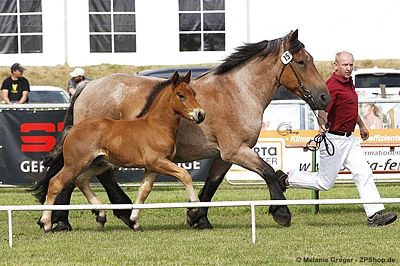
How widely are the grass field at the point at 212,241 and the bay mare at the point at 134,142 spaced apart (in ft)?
2.03

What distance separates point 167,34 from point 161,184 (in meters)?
15.7

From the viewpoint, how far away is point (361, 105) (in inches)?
677

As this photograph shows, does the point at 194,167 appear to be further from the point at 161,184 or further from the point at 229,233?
the point at 229,233

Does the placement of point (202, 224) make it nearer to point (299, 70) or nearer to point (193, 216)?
point (193, 216)

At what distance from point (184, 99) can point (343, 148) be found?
5.99 feet

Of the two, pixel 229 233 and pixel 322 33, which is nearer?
pixel 229 233

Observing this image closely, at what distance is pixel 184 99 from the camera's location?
12719 millimetres

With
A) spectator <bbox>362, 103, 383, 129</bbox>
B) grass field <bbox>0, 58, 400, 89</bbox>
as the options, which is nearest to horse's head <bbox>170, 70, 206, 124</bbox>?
spectator <bbox>362, 103, 383, 129</bbox>

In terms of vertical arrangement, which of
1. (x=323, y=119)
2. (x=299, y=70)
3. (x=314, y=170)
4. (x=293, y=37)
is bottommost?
(x=314, y=170)

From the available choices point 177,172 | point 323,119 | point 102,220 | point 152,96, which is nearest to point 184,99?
point 152,96

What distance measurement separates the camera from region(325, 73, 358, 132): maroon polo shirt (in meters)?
13.1

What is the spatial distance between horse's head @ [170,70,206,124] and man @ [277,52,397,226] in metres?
1.43

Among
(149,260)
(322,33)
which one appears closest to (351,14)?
(322,33)

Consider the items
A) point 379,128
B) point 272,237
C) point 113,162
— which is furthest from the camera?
point 379,128
